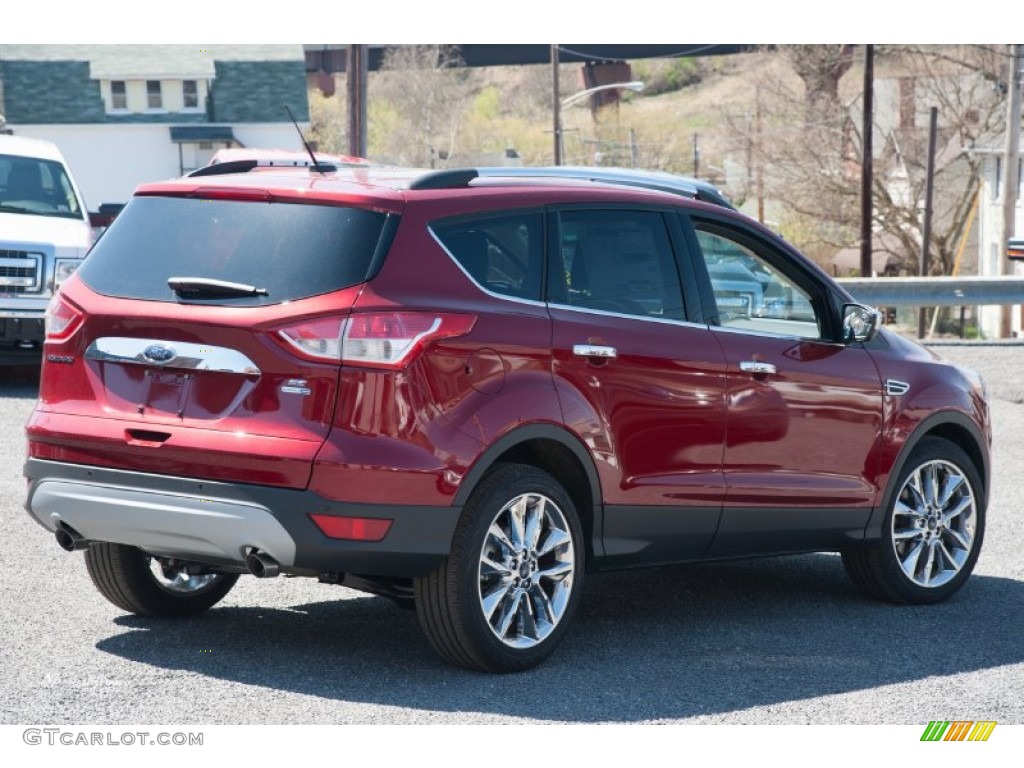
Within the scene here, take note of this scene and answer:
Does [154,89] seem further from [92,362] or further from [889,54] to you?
[92,362]

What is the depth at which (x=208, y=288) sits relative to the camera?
599cm

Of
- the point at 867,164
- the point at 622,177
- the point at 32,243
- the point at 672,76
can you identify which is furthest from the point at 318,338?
the point at 672,76

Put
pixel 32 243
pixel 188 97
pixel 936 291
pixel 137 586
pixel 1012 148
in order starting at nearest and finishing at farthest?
1. pixel 137 586
2. pixel 32 243
3. pixel 936 291
4. pixel 1012 148
5. pixel 188 97

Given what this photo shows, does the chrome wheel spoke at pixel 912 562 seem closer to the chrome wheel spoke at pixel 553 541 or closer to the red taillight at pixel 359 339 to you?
the chrome wheel spoke at pixel 553 541

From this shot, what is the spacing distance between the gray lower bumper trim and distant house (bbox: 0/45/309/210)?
2428 inches

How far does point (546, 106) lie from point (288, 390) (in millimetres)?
133081

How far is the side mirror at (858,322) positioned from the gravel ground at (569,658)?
1.23 meters

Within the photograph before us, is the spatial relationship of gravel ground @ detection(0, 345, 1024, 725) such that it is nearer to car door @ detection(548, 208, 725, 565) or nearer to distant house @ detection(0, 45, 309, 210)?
car door @ detection(548, 208, 725, 565)

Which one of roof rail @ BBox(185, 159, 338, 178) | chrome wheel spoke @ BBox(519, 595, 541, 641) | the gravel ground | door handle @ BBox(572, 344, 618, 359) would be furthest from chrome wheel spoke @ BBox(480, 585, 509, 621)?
roof rail @ BBox(185, 159, 338, 178)

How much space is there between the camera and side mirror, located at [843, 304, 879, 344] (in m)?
7.59

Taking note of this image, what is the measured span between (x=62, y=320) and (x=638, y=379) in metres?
2.15

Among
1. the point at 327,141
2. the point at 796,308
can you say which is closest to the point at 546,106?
the point at 327,141

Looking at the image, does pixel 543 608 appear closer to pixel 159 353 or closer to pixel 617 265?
pixel 617 265

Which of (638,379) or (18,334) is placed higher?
(638,379)
